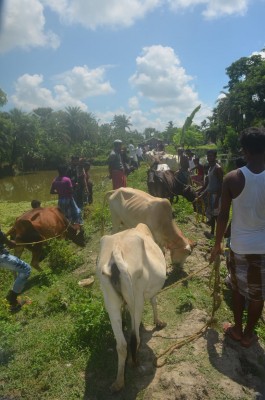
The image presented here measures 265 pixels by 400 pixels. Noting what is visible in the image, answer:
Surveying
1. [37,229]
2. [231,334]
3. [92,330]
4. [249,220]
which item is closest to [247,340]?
[231,334]

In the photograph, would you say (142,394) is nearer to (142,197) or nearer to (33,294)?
(33,294)

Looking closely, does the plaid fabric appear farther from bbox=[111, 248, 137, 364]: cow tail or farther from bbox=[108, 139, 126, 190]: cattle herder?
bbox=[108, 139, 126, 190]: cattle herder

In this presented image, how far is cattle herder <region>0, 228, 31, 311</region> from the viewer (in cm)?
557

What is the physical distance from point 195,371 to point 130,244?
1547 millimetres

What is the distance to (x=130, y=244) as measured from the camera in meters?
4.00

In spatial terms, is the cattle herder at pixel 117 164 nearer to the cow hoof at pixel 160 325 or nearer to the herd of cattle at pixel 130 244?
the herd of cattle at pixel 130 244

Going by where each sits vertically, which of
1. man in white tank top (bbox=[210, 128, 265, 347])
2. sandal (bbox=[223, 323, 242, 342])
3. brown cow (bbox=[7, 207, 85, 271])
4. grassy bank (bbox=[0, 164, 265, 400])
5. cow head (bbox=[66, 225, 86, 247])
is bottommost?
grassy bank (bbox=[0, 164, 265, 400])

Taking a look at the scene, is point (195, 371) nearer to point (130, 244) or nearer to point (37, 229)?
point (130, 244)

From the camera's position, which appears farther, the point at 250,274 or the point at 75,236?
the point at 75,236

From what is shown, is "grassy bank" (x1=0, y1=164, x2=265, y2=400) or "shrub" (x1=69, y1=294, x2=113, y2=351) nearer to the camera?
"grassy bank" (x1=0, y1=164, x2=265, y2=400)

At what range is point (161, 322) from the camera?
473 cm

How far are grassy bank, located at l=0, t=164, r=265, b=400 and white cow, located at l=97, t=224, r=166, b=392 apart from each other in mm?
470

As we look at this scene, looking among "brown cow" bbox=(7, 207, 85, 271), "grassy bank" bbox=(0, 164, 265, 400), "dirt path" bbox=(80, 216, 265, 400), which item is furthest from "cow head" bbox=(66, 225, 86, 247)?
"dirt path" bbox=(80, 216, 265, 400)

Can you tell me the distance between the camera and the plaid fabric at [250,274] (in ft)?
12.1
